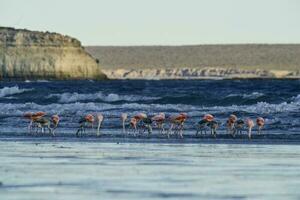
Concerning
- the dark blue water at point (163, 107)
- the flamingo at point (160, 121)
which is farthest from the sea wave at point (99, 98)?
the flamingo at point (160, 121)

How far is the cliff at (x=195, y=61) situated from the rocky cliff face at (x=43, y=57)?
19.0 metres

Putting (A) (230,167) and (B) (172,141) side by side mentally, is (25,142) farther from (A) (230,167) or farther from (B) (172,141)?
(A) (230,167)

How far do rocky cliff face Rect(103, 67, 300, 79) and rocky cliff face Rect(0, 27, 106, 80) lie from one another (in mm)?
16722

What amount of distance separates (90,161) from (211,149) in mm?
4970

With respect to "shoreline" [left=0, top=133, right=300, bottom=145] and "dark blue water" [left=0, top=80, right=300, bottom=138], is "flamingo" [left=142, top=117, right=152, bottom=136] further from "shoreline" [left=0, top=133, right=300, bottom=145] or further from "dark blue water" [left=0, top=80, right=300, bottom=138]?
"dark blue water" [left=0, top=80, right=300, bottom=138]

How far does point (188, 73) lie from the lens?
18788 centimetres

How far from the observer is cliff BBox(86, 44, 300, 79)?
18275 cm

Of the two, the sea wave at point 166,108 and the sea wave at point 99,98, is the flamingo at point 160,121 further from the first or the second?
the sea wave at point 99,98

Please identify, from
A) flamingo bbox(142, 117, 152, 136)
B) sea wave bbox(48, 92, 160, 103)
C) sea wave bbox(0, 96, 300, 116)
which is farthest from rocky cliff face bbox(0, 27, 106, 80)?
flamingo bbox(142, 117, 152, 136)

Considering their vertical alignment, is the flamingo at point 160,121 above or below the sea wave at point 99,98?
above

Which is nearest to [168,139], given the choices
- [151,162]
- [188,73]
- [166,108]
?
[151,162]

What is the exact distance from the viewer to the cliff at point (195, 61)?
18275cm

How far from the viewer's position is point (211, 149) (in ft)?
91.7

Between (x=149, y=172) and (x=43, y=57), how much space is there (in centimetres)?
14032
